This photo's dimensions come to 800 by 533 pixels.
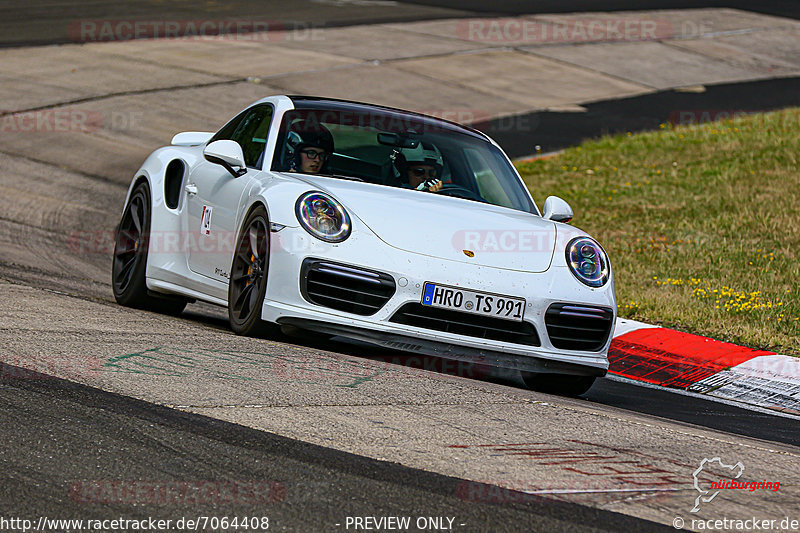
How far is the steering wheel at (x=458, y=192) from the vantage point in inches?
281

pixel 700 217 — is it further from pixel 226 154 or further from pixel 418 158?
pixel 226 154

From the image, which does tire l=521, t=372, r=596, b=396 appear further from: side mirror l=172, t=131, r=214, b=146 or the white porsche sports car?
side mirror l=172, t=131, r=214, b=146

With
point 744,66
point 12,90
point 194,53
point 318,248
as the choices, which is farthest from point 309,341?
point 744,66

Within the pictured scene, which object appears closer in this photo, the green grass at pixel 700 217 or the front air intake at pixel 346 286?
the front air intake at pixel 346 286

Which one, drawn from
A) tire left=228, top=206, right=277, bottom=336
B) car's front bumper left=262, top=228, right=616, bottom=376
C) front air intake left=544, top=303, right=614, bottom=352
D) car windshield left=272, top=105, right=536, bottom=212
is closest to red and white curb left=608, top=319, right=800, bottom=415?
front air intake left=544, top=303, right=614, bottom=352

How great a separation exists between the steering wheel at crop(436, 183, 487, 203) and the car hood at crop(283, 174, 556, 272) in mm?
358

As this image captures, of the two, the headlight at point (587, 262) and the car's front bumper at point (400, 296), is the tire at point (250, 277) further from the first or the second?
the headlight at point (587, 262)

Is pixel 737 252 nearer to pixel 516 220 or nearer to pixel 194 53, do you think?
pixel 516 220

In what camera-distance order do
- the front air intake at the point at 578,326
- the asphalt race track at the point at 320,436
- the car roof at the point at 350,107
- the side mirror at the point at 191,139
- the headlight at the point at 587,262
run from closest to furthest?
the asphalt race track at the point at 320,436 → the front air intake at the point at 578,326 → the headlight at the point at 587,262 → the car roof at the point at 350,107 → the side mirror at the point at 191,139

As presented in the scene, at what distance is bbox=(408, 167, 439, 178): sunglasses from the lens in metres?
7.18

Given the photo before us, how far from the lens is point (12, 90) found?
17.3m

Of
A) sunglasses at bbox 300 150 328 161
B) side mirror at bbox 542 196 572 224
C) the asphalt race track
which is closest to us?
the asphalt race track

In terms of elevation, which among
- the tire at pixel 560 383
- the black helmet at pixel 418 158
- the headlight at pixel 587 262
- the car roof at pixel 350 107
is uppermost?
the car roof at pixel 350 107

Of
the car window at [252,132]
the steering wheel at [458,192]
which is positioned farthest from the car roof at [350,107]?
the steering wheel at [458,192]
